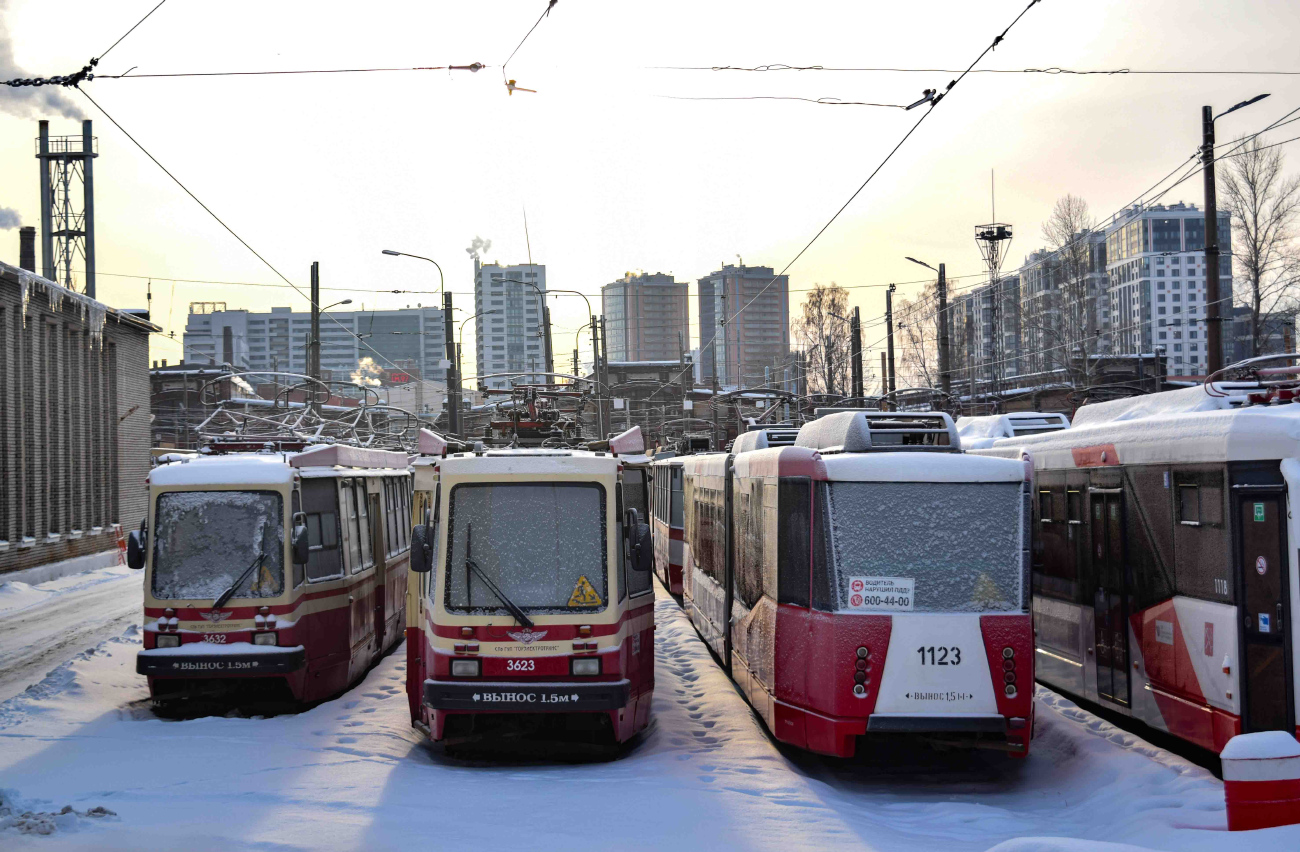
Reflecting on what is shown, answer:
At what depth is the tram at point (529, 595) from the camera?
9.70 metres

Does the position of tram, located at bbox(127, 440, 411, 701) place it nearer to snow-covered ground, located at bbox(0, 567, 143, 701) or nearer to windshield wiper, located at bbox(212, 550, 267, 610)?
windshield wiper, located at bbox(212, 550, 267, 610)

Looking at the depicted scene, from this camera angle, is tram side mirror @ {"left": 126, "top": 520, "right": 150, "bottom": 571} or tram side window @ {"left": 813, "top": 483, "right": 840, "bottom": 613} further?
tram side mirror @ {"left": 126, "top": 520, "right": 150, "bottom": 571}

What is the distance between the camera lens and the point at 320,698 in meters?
12.6

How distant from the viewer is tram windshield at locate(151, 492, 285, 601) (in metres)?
11.8

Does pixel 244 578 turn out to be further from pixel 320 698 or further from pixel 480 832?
pixel 480 832

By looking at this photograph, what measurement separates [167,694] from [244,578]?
1.50m

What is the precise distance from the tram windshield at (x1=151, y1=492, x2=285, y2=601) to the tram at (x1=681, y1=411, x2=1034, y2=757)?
538 centimetres

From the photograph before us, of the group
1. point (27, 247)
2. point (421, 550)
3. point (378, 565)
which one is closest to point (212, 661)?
point (421, 550)

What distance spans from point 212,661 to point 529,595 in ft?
12.3

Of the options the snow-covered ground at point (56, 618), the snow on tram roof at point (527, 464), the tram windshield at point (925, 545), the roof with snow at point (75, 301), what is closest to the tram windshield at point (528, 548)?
the snow on tram roof at point (527, 464)

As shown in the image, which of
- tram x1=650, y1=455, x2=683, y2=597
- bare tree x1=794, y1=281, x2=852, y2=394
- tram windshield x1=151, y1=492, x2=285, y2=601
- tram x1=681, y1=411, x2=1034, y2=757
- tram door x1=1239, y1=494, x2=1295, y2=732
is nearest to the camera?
tram door x1=1239, y1=494, x2=1295, y2=732

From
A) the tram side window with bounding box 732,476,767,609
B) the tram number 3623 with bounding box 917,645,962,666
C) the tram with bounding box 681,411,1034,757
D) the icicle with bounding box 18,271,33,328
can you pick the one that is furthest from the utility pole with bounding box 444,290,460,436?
the tram number 3623 with bounding box 917,645,962,666

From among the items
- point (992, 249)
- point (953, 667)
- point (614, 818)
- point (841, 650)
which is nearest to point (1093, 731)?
point (953, 667)

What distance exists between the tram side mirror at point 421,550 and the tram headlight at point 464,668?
917 mm
